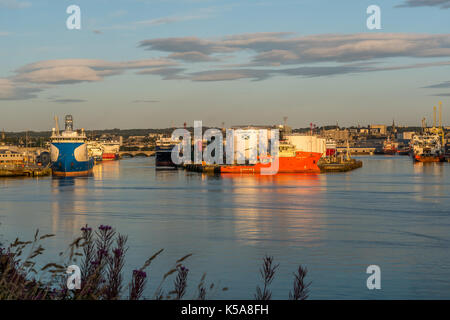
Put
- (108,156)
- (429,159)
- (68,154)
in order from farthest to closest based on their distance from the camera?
(108,156), (429,159), (68,154)

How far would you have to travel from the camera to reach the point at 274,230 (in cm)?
2308

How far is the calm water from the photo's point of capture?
1452 cm

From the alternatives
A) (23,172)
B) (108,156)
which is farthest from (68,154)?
(108,156)

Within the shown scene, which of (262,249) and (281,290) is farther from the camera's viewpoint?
(262,249)

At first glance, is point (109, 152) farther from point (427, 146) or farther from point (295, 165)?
point (295, 165)

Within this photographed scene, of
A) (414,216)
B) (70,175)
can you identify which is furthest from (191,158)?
(414,216)

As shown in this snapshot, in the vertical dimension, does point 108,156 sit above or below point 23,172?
above

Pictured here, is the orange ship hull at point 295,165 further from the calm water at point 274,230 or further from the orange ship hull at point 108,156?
the orange ship hull at point 108,156

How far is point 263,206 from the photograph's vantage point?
3309cm

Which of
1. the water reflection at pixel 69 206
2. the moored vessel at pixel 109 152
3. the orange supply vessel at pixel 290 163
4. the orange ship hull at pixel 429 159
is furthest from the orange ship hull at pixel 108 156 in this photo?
the water reflection at pixel 69 206

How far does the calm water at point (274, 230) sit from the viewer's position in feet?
47.6
